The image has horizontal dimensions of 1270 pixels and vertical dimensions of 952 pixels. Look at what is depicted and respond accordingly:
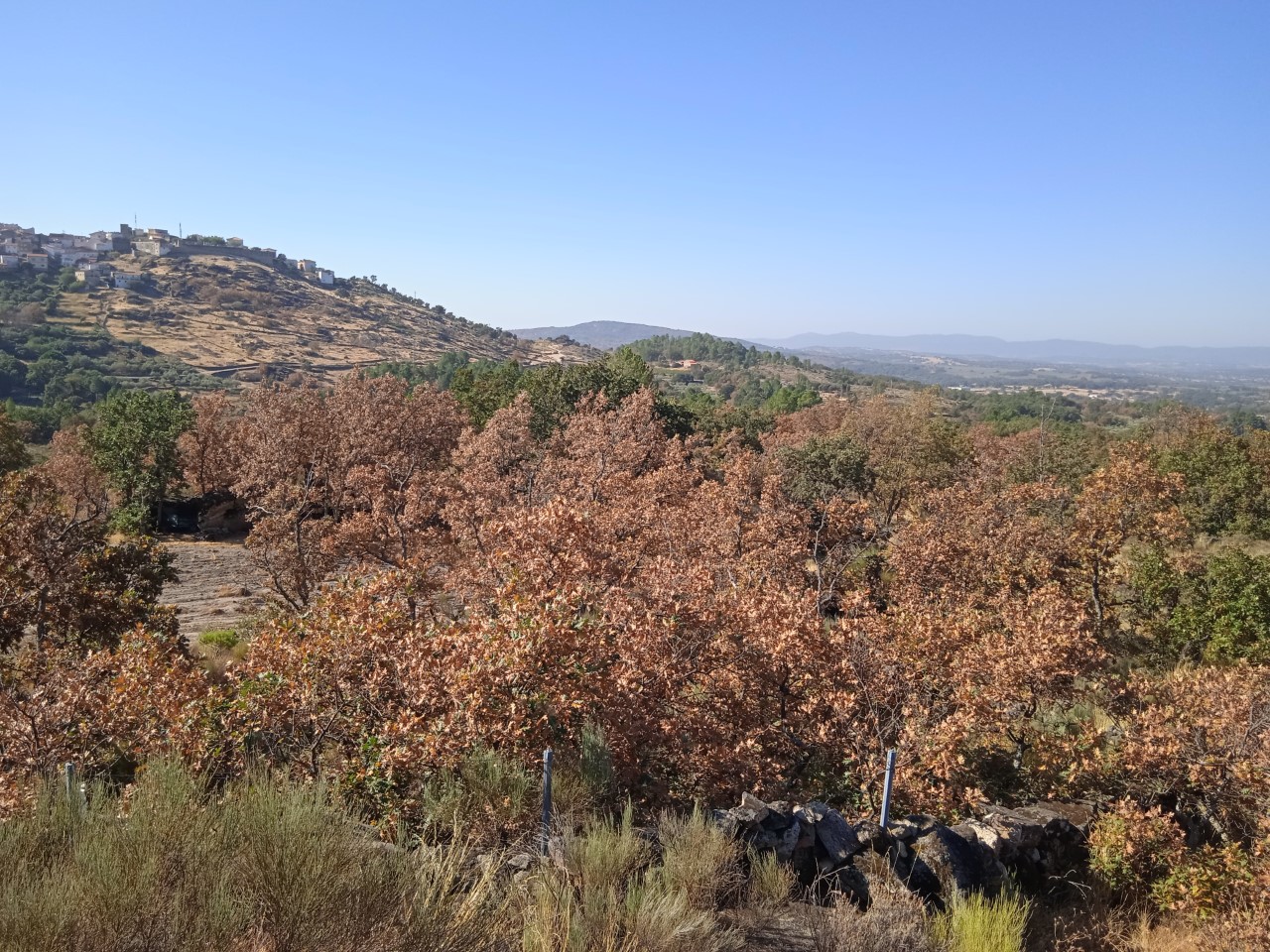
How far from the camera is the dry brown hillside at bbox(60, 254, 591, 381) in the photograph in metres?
105

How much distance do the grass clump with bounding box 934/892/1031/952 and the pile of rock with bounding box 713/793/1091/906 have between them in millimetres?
633

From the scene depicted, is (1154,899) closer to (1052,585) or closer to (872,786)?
(872,786)

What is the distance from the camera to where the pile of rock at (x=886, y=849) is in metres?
6.62

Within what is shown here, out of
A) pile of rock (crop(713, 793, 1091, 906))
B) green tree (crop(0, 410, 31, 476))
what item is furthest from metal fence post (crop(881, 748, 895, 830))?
green tree (crop(0, 410, 31, 476))

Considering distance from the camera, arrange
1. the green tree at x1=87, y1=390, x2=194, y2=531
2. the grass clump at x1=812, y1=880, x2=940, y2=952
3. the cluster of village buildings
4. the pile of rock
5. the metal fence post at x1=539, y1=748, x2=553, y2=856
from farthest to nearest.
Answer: the cluster of village buildings < the green tree at x1=87, y1=390, x2=194, y2=531 < the pile of rock < the metal fence post at x1=539, y1=748, x2=553, y2=856 < the grass clump at x1=812, y1=880, x2=940, y2=952

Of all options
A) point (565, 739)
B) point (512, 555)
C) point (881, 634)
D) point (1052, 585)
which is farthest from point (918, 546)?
point (565, 739)

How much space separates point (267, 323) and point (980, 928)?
13968 cm

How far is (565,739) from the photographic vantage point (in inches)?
276

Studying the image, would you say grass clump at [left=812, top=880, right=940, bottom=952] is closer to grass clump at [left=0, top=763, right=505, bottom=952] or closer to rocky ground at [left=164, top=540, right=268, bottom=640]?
grass clump at [left=0, top=763, right=505, bottom=952]

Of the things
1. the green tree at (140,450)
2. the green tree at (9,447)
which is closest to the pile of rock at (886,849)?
the green tree at (140,450)

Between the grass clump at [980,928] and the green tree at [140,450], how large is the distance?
1262 inches

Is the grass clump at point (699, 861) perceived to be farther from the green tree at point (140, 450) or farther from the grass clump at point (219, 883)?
the green tree at point (140, 450)

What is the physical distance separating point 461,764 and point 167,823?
2.44 metres

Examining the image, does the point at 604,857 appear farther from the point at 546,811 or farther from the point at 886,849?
the point at 886,849
